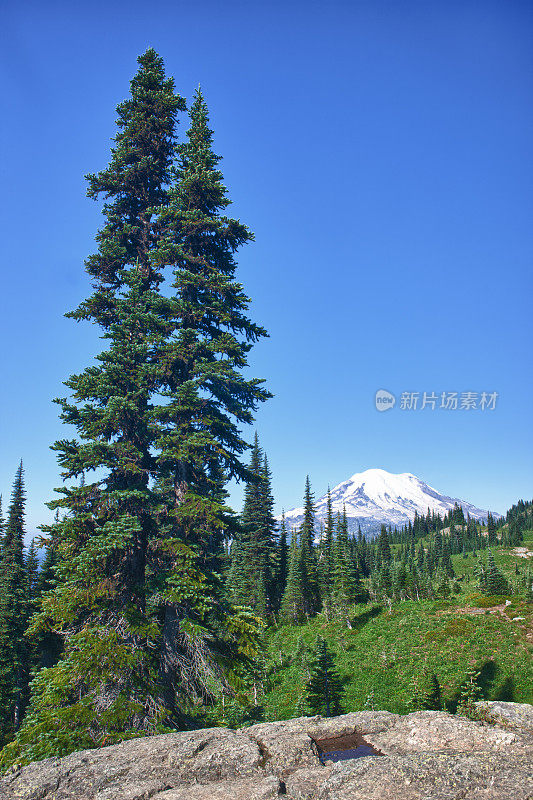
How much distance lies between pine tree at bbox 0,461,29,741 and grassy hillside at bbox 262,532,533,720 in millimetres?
21692

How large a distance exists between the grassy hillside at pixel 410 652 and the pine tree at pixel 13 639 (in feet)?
71.2

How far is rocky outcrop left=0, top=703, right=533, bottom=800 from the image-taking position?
521cm

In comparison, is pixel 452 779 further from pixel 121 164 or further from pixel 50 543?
pixel 121 164

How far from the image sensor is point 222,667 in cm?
1045

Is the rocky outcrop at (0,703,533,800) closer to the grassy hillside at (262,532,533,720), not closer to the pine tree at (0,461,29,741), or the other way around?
the grassy hillside at (262,532,533,720)

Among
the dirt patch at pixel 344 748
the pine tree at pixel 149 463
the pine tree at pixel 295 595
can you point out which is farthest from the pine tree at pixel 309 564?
the dirt patch at pixel 344 748

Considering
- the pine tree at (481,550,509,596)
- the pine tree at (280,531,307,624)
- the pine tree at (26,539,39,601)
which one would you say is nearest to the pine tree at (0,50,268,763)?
A: the pine tree at (26,539,39,601)

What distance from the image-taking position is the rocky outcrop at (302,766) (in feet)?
17.1

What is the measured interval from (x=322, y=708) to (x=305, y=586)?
2918 centimetres

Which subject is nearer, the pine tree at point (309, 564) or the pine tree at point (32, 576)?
the pine tree at point (32, 576)

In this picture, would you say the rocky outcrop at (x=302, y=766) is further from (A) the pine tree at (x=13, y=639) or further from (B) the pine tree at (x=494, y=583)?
(B) the pine tree at (x=494, y=583)

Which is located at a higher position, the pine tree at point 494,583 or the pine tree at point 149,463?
the pine tree at point 149,463

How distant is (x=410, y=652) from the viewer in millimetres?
36906

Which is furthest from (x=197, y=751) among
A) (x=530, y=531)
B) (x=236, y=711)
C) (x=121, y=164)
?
(x=530, y=531)
